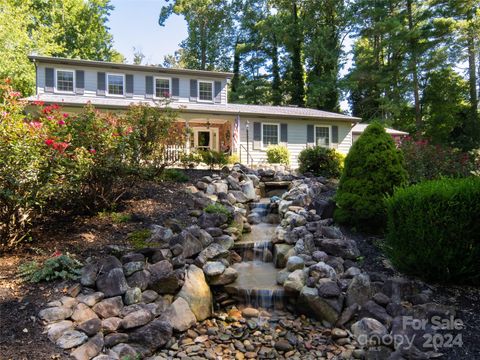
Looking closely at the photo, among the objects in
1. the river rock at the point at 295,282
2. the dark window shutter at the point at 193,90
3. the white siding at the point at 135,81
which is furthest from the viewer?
the dark window shutter at the point at 193,90

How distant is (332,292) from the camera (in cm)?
470

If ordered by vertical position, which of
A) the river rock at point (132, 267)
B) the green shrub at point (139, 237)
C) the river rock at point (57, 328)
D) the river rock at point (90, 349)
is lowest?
the river rock at point (90, 349)

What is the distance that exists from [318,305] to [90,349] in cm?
295

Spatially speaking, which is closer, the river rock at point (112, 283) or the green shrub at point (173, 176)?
the river rock at point (112, 283)

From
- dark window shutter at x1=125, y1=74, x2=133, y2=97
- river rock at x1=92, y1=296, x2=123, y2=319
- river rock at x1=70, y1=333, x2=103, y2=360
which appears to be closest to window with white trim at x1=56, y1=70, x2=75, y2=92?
dark window shutter at x1=125, y1=74, x2=133, y2=97

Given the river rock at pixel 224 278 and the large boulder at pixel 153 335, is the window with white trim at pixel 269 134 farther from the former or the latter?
the large boulder at pixel 153 335

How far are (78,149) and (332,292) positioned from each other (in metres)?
4.48

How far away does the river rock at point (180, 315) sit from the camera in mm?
4402

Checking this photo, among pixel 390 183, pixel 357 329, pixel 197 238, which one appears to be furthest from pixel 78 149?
pixel 390 183

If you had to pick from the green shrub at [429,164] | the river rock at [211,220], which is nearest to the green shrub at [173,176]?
the river rock at [211,220]

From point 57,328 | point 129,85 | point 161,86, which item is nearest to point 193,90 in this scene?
point 161,86

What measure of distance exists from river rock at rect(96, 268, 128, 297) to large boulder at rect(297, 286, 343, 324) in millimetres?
2508

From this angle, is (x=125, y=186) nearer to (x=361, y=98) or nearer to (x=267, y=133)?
(x=267, y=133)

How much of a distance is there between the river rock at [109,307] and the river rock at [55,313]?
0.31 m
